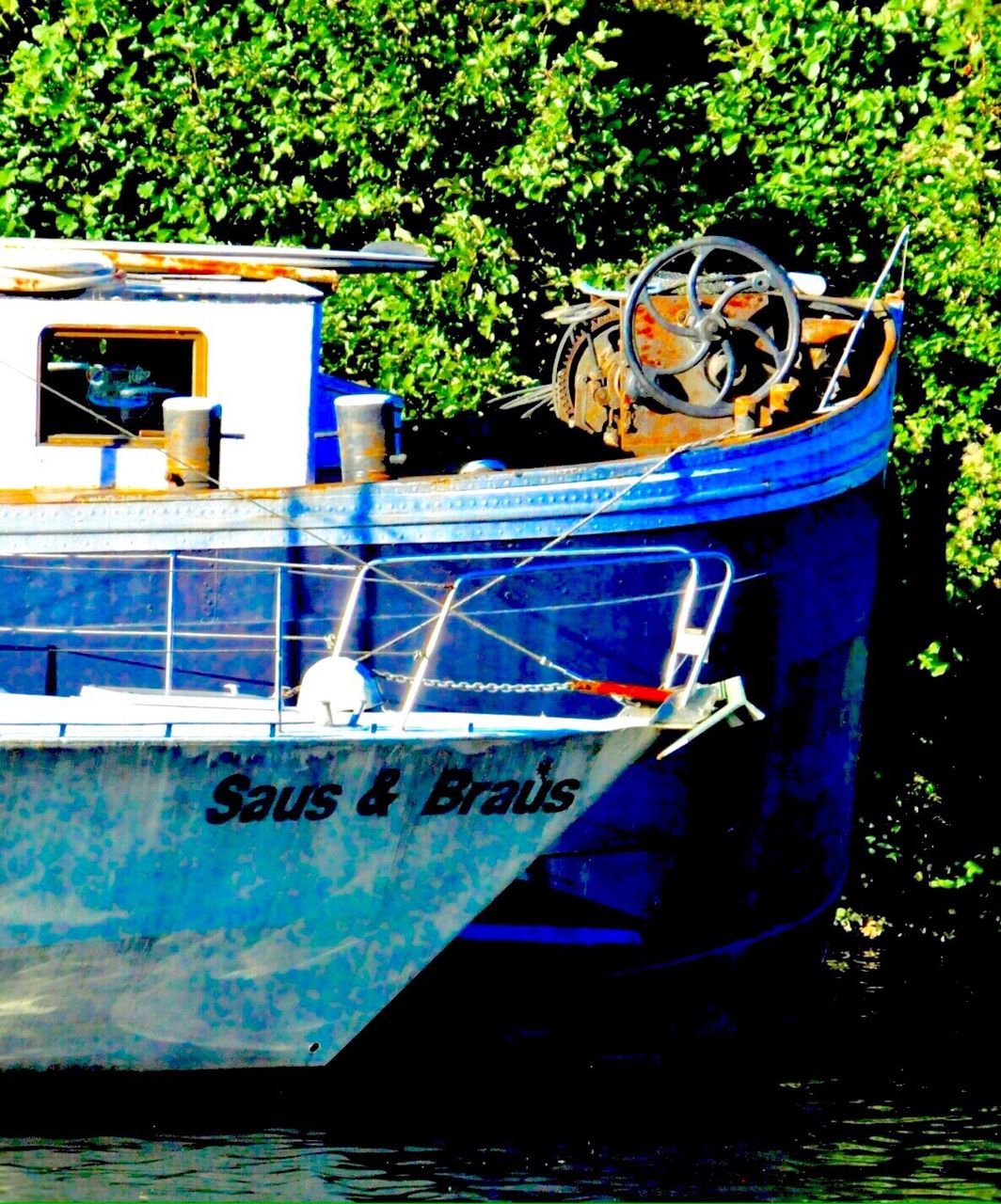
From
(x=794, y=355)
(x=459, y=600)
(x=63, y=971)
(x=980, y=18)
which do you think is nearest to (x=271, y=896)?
(x=63, y=971)

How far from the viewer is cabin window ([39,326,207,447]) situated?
13.4 metres

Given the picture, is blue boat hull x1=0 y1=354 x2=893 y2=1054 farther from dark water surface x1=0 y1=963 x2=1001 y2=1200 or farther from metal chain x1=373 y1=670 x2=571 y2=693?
dark water surface x1=0 y1=963 x2=1001 y2=1200

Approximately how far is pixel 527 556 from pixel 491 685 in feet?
2.57

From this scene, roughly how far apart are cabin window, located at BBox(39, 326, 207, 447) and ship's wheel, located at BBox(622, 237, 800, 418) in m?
2.77

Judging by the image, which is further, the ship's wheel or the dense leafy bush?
the dense leafy bush

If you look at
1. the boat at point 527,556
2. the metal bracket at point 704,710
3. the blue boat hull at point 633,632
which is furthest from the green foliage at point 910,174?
the metal bracket at point 704,710

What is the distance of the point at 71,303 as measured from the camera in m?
13.4

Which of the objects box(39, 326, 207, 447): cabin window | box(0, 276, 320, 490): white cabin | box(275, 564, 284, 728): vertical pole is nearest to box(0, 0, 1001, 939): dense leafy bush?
box(0, 276, 320, 490): white cabin

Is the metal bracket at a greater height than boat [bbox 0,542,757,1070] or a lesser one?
greater

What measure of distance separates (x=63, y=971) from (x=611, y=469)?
4.25 m

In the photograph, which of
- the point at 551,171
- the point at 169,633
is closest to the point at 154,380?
the point at 169,633

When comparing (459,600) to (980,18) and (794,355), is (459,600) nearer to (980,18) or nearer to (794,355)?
(794,355)

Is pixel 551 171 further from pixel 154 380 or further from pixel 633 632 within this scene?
pixel 633 632

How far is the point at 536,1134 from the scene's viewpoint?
478 inches
